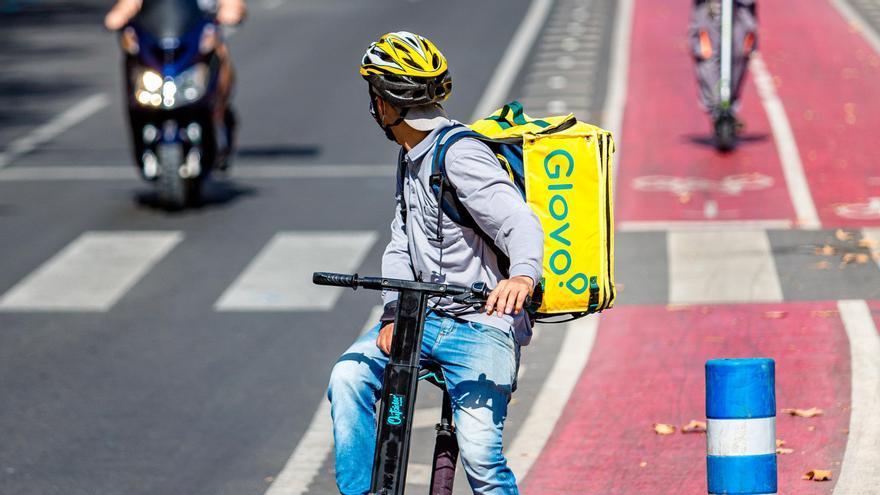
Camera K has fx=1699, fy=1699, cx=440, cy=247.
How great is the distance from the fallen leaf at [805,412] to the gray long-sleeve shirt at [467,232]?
3.41m

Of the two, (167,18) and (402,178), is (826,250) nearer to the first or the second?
(167,18)

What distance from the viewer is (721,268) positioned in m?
12.7

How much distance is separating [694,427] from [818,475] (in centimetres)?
106

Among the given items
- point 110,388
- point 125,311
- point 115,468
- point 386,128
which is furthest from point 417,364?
point 125,311

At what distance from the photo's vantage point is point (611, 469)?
26.3ft

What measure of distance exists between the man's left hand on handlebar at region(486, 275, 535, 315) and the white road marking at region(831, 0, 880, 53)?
22.2 metres

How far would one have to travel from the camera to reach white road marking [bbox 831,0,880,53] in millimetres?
27328

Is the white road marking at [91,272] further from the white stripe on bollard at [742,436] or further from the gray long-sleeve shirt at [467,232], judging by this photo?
the white stripe on bollard at [742,436]

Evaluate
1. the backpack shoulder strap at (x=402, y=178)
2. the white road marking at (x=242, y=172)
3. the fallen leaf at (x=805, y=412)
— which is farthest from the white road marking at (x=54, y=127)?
the backpack shoulder strap at (x=402, y=178)

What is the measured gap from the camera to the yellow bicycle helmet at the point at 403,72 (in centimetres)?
545

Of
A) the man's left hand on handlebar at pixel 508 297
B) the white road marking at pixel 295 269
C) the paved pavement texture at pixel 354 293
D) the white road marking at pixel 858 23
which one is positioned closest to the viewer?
the man's left hand on handlebar at pixel 508 297

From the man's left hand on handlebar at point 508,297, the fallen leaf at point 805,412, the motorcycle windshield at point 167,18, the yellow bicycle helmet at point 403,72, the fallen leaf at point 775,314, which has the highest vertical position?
the yellow bicycle helmet at point 403,72

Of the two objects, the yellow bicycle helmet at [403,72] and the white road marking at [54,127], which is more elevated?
the yellow bicycle helmet at [403,72]

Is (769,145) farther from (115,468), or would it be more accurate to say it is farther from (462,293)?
(462,293)
